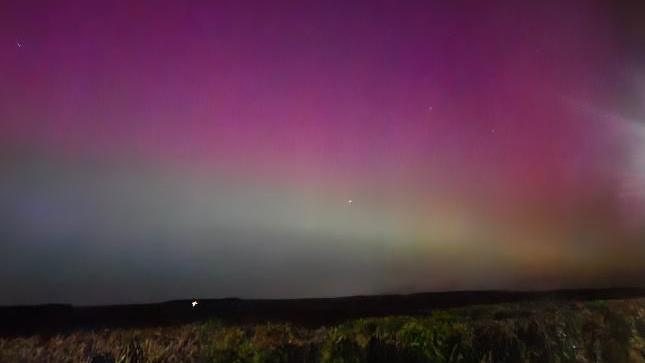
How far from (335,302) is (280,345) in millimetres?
→ 1128

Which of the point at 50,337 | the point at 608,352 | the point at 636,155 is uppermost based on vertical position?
the point at 636,155

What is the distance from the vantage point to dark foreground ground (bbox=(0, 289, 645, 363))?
5148 mm

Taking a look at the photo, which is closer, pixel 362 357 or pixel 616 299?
pixel 362 357

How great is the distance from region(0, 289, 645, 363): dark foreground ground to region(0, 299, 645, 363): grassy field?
11 mm

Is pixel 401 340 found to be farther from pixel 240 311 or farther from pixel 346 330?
pixel 240 311

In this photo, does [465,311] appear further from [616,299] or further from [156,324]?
[156,324]

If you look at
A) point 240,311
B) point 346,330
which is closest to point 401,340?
point 346,330

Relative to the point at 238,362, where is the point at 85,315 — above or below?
above

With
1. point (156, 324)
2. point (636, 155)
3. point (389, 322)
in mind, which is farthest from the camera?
point (636, 155)

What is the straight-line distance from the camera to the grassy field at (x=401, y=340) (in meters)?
5.12

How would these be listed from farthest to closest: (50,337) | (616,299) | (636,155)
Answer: (636,155), (616,299), (50,337)

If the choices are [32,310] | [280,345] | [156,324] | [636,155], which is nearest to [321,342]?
[280,345]

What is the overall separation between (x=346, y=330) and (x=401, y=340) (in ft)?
2.12

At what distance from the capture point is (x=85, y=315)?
5441mm
